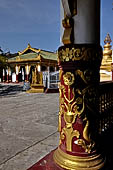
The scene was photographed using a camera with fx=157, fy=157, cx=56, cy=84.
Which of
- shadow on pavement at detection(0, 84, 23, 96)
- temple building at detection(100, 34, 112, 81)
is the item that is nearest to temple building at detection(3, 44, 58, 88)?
shadow on pavement at detection(0, 84, 23, 96)

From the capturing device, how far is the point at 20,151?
1996 mm

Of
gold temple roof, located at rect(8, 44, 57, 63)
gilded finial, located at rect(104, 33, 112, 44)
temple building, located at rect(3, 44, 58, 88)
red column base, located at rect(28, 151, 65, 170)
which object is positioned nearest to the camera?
red column base, located at rect(28, 151, 65, 170)

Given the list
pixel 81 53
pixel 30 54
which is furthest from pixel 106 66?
pixel 30 54

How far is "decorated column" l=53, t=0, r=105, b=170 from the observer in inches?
53.5

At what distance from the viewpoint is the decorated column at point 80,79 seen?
1.36 meters

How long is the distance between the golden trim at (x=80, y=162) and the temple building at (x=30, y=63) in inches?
622

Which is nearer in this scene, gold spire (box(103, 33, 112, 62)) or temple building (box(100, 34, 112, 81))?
temple building (box(100, 34, 112, 81))

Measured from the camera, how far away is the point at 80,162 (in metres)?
1.37

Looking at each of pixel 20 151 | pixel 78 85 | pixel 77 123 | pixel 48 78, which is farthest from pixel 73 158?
pixel 48 78

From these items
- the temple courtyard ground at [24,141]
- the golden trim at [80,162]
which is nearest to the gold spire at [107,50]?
the temple courtyard ground at [24,141]

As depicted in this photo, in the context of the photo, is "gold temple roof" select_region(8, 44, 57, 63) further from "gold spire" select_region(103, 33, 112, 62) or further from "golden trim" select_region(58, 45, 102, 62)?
"golden trim" select_region(58, 45, 102, 62)

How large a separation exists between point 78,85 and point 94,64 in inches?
9.4

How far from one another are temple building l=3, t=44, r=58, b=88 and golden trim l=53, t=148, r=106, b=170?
15.8 metres

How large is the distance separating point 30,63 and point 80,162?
61.9ft
